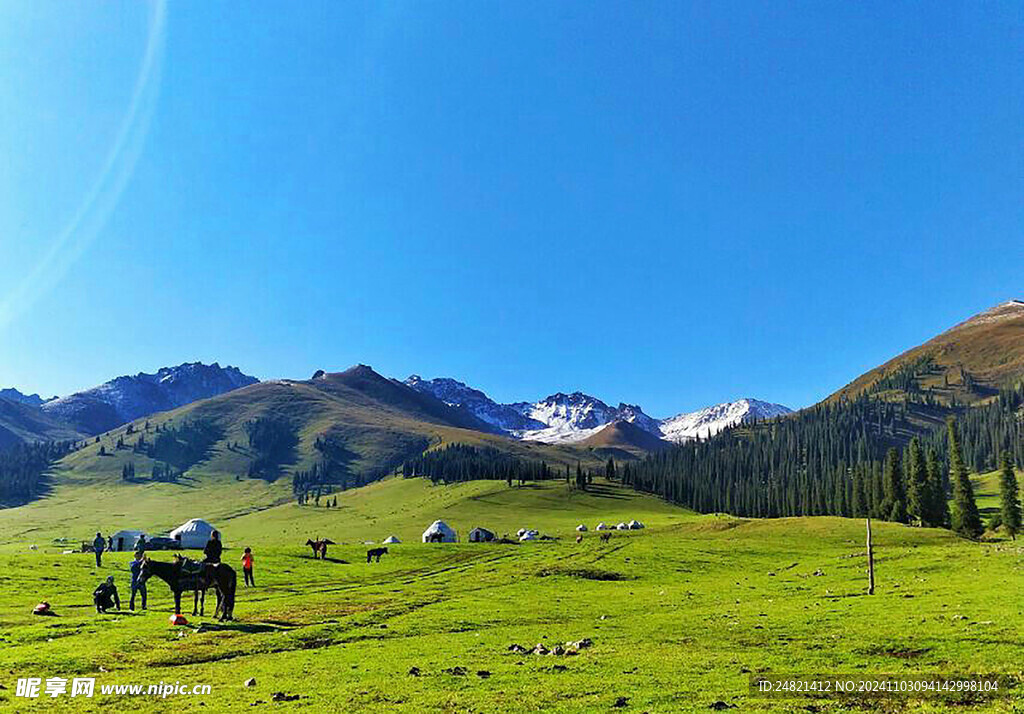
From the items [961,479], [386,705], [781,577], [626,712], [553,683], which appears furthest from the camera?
[961,479]

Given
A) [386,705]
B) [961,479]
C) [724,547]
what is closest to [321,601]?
[386,705]

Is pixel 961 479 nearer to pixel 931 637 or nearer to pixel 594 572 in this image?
pixel 594 572

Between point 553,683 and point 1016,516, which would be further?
point 1016,516

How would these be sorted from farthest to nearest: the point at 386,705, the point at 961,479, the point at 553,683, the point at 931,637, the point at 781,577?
the point at 961,479 → the point at 781,577 → the point at 931,637 → the point at 553,683 → the point at 386,705

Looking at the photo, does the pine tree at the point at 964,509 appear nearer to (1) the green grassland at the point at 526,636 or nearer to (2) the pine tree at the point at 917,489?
(2) the pine tree at the point at 917,489

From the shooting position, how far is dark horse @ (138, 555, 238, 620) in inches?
1339

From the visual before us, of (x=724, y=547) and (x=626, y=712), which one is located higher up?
(x=626, y=712)

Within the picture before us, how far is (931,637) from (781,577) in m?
38.6

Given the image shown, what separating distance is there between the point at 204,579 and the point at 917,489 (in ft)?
464

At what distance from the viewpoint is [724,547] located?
9525 centimetres

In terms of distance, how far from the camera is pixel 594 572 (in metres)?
71.4

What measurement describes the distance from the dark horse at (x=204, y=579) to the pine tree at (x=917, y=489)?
139754mm

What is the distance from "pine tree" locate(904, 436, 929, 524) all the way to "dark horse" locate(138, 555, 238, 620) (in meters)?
140

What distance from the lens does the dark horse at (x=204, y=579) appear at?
34.0 meters
